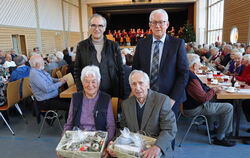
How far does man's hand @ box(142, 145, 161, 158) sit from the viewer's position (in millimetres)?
1481

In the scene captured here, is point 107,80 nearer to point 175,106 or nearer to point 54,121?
point 175,106

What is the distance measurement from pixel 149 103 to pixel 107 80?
2.70 ft

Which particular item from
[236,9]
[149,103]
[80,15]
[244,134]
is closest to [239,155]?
[244,134]

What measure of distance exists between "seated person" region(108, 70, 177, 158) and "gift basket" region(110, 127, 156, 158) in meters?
0.16

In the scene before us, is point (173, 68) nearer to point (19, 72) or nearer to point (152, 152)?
point (152, 152)

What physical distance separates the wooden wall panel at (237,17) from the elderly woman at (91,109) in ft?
29.6

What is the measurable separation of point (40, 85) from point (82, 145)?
191cm

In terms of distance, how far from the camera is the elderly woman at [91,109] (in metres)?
1.90

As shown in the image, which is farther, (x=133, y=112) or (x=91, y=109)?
(x=91, y=109)

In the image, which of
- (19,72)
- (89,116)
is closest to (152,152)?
(89,116)

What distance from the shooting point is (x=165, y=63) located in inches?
77.6

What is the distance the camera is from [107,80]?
7.93 feet

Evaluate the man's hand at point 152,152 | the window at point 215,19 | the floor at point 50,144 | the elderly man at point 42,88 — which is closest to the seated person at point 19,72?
the floor at point 50,144

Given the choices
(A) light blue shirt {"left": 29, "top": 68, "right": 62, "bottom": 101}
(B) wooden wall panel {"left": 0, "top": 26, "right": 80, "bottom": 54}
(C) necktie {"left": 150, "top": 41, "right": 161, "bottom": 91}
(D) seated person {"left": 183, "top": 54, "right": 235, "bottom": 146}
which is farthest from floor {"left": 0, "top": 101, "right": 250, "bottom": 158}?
(B) wooden wall panel {"left": 0, "top": 26, "right": 80, "bottom": 54}
